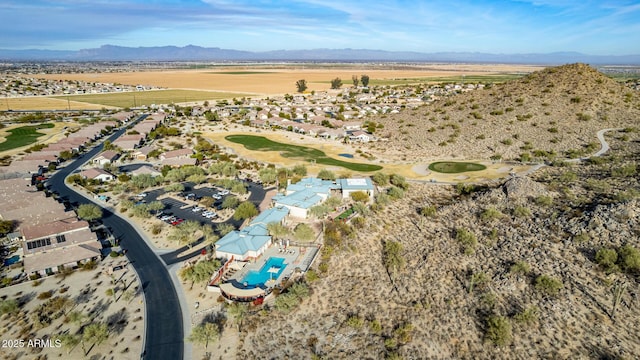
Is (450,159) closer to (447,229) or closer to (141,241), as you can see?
(447,229)

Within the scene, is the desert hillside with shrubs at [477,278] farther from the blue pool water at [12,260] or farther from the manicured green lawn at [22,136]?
the manicured green lawn at [22,136]

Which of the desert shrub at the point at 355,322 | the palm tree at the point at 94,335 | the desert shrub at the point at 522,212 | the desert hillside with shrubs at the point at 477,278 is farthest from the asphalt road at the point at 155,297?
the desert shrub at the point at 522,212

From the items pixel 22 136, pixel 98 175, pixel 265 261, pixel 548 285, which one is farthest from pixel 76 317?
pixel 22 136

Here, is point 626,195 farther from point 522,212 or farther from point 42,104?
point 42,104

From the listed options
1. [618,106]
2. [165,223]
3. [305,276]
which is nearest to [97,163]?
[165,223]

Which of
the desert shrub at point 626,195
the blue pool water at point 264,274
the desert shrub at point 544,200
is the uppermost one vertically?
the desert shrub at point 626,195
